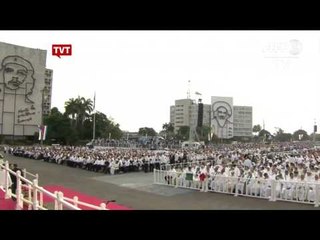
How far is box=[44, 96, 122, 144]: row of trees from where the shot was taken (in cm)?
6938

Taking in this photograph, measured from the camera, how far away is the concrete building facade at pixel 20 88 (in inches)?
2734

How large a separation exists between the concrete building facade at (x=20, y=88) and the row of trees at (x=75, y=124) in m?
3.17

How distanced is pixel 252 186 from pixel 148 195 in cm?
392

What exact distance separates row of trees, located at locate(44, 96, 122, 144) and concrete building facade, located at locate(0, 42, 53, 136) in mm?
3167

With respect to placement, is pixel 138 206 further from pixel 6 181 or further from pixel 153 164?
pixel 153 164

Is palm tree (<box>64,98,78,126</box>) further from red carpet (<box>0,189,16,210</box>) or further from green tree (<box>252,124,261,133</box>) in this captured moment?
red carpet (<box>0,189,16,210</box>)

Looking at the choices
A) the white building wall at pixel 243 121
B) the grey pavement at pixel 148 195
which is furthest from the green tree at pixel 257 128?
the grey pavement at pixel 148 195

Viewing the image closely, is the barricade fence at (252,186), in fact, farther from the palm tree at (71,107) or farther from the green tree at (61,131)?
the palm tree at (71,107)
